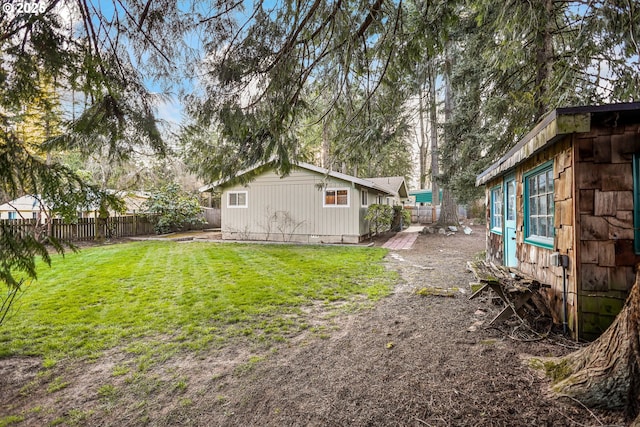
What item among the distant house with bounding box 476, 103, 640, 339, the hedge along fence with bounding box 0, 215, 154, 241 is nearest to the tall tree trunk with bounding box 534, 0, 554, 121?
the distant house with bounding box 476, 103, 640, 339

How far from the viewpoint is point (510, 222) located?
5.49 meters

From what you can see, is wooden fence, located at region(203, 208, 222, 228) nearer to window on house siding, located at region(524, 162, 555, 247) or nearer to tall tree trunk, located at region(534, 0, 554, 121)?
tall tree trunk, located at region(534, 0, 554, 121)

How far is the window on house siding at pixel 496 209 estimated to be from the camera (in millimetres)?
6258

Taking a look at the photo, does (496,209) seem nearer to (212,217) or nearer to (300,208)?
(300,208)

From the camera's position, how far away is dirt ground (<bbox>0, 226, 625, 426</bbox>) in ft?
6.73

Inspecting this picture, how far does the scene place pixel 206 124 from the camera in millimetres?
3428

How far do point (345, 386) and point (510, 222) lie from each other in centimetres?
452

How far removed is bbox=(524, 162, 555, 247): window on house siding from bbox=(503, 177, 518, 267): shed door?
0.73 m

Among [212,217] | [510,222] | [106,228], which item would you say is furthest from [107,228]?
[510,222]

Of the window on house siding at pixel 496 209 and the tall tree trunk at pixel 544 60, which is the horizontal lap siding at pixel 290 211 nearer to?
the window on house siding at pixel 496 209

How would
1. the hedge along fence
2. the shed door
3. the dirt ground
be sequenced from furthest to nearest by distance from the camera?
1. the hedge along fence
2. the shed door
3. the dirt ground

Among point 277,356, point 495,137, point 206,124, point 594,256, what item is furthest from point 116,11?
point 495,137

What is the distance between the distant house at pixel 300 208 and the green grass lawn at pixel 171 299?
3451mm

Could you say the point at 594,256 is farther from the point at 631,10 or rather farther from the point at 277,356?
the point at 277,356
